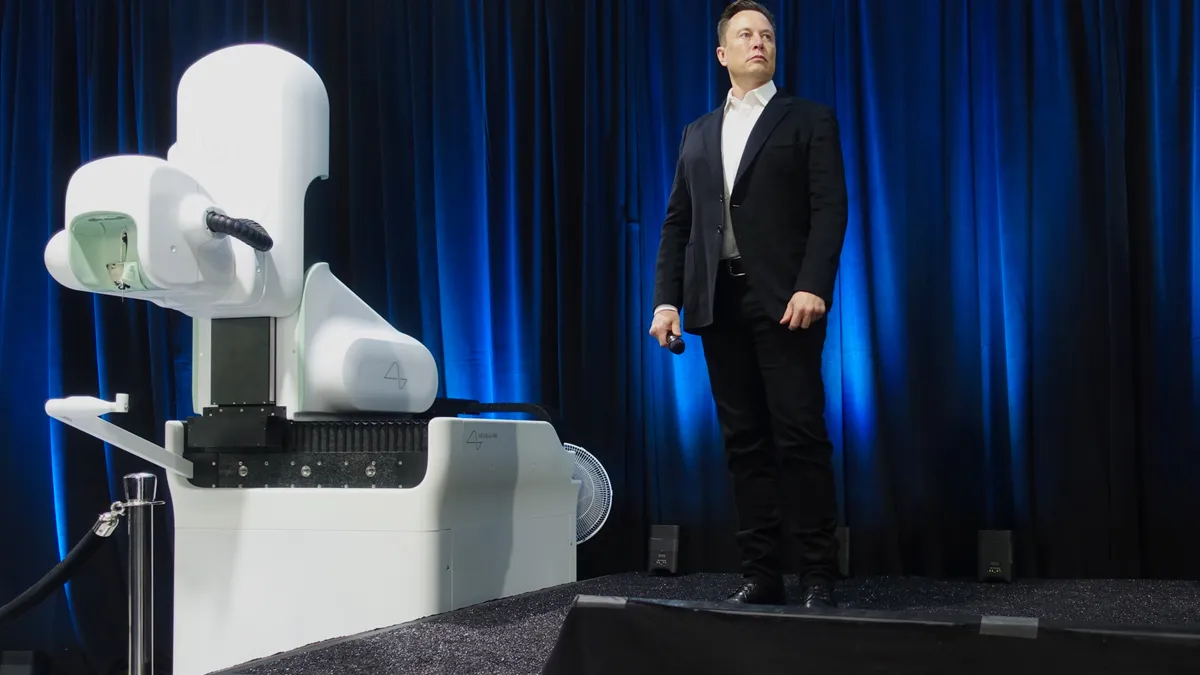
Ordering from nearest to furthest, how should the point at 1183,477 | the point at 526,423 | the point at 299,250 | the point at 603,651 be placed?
the point at 603,651
the point at 299,250
the point at 526,423
the point at 1183,477

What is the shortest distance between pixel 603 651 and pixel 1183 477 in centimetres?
218

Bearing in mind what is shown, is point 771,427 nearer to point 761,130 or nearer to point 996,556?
point 761,130

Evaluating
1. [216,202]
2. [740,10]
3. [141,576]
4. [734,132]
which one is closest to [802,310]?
[734,132]

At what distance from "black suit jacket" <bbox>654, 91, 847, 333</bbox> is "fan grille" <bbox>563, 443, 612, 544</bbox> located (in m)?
0.86

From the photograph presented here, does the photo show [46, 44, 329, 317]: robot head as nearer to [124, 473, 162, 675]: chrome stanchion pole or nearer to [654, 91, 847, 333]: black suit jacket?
[124, 473, 162, 675]: chrome stanchion pole

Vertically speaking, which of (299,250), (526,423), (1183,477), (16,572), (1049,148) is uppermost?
(1049,148)

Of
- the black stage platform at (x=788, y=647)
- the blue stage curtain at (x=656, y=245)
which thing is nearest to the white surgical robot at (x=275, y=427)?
the black stage platform at (x=788, y=647)

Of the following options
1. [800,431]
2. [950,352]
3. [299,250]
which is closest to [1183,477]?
[950,352]

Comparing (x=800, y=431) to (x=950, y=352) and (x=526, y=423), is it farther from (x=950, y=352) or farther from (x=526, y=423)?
(x=950, y=352)

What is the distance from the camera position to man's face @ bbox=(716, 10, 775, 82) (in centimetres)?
214

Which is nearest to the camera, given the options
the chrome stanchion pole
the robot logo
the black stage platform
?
the black stage platform

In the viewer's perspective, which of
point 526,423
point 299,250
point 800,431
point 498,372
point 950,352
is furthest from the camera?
point 498,372

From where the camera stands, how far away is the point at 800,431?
2.03 metres

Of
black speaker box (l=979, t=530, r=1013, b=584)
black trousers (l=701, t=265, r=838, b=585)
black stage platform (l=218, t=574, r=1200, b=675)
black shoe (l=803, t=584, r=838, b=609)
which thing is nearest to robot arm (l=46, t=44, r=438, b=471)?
black stage platform (l=218, t=574, r=1200, b=675)
